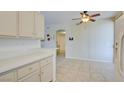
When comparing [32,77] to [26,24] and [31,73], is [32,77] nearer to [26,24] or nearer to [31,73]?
[31,73]

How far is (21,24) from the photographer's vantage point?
2189mm

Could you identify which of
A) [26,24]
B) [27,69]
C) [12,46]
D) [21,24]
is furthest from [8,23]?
[27,69]

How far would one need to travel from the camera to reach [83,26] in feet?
22.1

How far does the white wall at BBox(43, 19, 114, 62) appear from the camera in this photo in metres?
6.10

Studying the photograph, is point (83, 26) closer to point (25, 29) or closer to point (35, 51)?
point (35, 51)

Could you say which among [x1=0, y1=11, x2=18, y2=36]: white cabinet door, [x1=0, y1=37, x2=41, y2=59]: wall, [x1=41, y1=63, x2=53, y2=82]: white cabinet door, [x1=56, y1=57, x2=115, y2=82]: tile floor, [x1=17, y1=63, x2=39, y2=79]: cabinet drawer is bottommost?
[x1=56, y1=57, x2=115, y2=82]: tile floor

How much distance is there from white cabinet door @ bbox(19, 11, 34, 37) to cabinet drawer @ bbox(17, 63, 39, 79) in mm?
587

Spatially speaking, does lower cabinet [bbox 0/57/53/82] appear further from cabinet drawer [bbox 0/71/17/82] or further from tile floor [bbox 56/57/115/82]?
tile floor [bbox 56/57/115/82]

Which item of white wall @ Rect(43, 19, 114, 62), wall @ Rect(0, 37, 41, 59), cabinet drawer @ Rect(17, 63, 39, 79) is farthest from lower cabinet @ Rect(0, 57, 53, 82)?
white wall @ Rect(43, 19, 114, 62)

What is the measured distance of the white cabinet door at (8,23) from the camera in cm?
177
